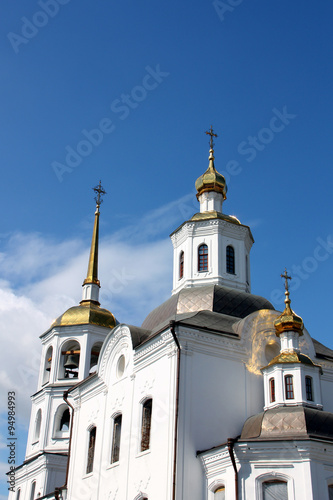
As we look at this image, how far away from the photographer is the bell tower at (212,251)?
814 inches

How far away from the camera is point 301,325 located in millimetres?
16312

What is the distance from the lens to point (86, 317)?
84.1 ft

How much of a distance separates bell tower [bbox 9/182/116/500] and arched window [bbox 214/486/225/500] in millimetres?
10383

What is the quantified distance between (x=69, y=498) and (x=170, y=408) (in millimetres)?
6690

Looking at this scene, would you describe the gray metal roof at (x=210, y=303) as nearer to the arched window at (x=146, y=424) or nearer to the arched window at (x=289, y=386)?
the arched window at (x=146, y=424)

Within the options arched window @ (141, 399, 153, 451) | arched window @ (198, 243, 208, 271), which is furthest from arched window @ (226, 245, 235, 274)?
arched window @ (141, 399, 153, 451)

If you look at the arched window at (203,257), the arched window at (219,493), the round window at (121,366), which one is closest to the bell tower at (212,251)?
the arched window at (203,257)

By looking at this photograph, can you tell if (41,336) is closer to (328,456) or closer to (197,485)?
(197,485)

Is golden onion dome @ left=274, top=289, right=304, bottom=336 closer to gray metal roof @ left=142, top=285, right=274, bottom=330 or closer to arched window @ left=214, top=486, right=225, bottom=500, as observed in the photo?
gray metal roof @ left=142, top=285, right=274, bottom=330

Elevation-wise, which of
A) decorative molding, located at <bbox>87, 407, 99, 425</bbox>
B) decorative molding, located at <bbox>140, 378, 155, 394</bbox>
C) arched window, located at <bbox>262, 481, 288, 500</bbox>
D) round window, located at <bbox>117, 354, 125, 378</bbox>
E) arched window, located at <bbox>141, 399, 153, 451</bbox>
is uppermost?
round window, located at <bbox>117, 354, 125, 378</bbox>

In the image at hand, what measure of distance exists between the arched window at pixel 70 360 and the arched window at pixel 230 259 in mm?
7607

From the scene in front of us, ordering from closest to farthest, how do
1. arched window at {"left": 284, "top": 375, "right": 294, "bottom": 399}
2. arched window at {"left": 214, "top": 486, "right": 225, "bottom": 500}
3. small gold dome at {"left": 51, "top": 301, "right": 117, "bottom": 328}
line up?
arched window at {"left": 214, "top": 486, "right": 225, "bottom": 500}
arched window at {"left": 284, "top": 375, "right": 294, "bottom": 399}
small gold dome at {"left": 51, "top": 301, "right": 117, "bottom": 328}

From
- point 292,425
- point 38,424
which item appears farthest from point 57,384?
point 292,425

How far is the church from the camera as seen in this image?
44.8ft
